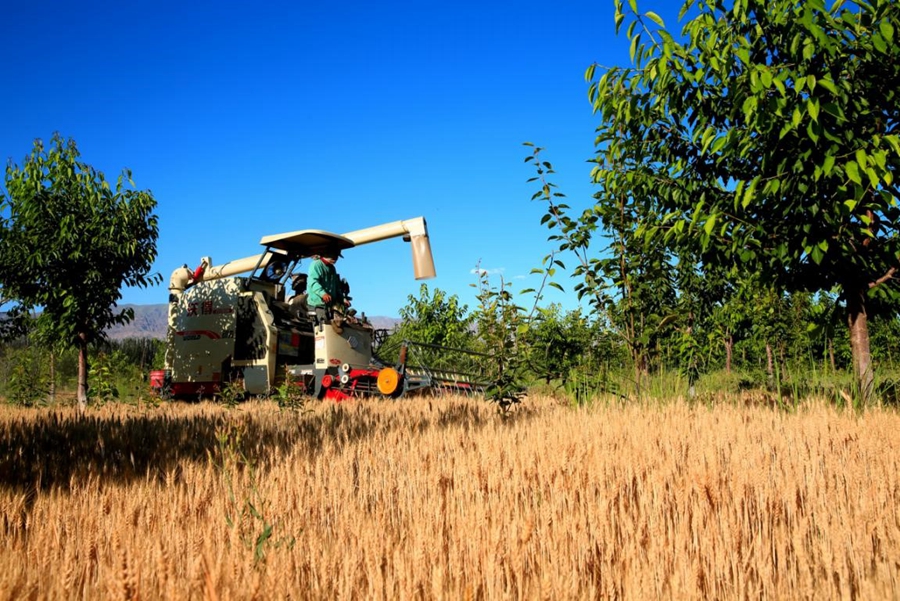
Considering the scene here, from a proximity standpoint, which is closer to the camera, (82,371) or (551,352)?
(551,352)

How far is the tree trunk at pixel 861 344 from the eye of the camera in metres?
5.57

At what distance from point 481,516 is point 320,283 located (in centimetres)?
787

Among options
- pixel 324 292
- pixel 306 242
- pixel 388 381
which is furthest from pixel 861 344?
pixel 306 242

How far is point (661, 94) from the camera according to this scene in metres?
5.28

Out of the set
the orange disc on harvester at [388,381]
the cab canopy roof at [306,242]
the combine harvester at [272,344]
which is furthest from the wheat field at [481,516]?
the cab canopy roof at [306,242]

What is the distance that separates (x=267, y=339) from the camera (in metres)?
10.0

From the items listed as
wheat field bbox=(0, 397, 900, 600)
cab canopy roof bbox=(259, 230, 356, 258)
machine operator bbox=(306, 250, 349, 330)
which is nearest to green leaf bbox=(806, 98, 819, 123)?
wheat field bbox=(0, 397, 900, 600)

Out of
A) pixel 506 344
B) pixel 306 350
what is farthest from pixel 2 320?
pixel 506 344

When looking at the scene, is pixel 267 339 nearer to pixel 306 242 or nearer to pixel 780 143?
pixel 306 242


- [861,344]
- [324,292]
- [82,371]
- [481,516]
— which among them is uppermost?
[324,292]

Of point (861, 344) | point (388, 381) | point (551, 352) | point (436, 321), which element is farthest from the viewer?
point (436, 321)

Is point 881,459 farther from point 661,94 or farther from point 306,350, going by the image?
point 306,350

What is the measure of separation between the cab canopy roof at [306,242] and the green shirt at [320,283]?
1.50 ft

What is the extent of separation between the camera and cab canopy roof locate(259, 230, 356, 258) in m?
9.90
